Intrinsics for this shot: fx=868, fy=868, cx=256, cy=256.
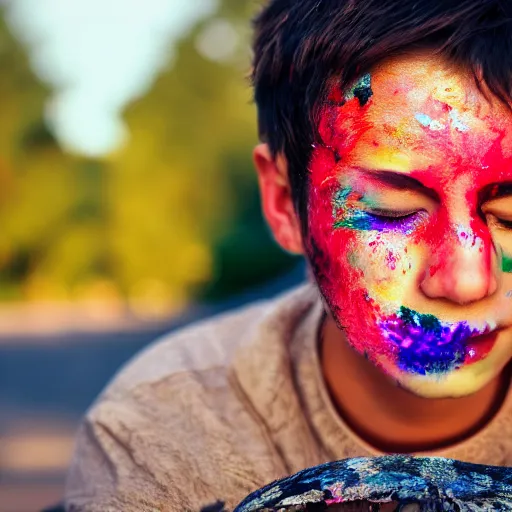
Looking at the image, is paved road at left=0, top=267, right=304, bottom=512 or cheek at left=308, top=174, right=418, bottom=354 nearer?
cheek at left=308, top=174, right=418, bottom=354

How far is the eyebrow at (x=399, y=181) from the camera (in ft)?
6.30

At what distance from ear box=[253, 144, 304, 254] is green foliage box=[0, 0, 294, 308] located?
73.9 ft

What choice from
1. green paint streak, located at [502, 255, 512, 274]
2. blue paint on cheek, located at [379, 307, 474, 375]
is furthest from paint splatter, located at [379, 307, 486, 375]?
green paint streak, located at [502, 255, 512, 274]

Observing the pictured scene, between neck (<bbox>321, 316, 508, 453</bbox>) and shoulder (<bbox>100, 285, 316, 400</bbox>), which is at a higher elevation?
shoulder (<bbox>100, 285, 316, 400</bbox>)

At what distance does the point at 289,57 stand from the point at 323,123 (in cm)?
23

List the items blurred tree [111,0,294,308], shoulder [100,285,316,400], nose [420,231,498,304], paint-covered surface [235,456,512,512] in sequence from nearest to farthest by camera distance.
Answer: paint-covered surface [235,456,512,512]
nose [420,231,498,304]
shoulder [100,285,316,400]
blurred tree [111,0,294,308]

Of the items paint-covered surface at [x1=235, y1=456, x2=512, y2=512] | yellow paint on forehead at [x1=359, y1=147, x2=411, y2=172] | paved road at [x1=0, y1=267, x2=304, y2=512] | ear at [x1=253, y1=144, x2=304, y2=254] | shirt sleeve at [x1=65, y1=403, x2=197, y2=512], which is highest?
paved road at [x1=0, y1=267, x2=304, y2=512]

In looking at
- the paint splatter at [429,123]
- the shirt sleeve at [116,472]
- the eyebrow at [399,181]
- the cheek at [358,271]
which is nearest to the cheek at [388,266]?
the cheek at [358,271]

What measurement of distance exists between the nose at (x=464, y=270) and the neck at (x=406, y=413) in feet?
1.46

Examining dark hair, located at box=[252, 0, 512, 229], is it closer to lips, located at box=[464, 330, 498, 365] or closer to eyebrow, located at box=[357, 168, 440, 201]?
eyebrow, located at box=[357, 168, 440, 201]

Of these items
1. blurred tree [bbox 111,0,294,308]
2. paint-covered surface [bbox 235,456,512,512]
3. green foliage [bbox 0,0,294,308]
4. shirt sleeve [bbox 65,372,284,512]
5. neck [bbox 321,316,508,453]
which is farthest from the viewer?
green foliage [bbox 0,0,294,308]

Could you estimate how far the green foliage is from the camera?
83.9 ft

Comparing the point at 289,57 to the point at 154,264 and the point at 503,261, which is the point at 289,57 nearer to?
the point at 503,261

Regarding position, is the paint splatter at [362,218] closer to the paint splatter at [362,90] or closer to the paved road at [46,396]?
the paint splatter at [362,90]
